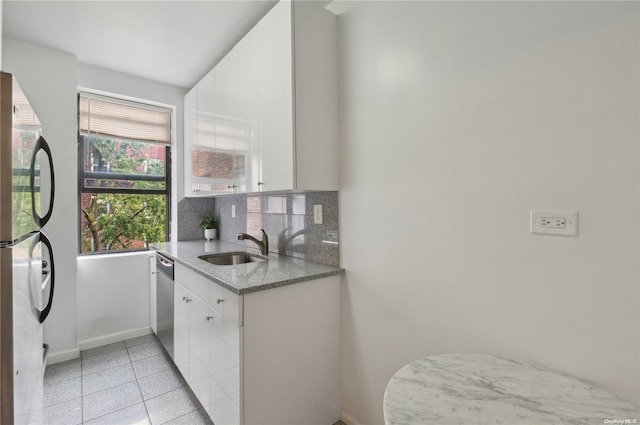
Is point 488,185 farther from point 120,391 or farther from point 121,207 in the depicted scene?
point 121,207

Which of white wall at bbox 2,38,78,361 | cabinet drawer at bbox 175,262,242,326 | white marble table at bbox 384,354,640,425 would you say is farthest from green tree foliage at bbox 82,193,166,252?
white marble table at bbox 384,354,640,425

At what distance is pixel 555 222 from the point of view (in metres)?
1.00

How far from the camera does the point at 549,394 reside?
0.88 m

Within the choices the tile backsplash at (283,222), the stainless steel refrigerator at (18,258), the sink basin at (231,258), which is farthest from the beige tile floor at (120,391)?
the tile backsplash at (283,222)

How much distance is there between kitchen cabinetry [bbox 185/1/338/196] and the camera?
162 centimetres

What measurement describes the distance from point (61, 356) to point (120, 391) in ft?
2.84

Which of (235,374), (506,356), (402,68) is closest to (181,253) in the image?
Answer: (235,374)

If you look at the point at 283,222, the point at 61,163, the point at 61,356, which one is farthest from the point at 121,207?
the point at 283,222

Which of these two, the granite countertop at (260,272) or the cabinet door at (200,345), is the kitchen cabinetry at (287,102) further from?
the cabinet door at (200,345)

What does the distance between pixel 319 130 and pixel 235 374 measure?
1.37 m

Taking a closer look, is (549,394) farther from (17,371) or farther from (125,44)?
(125,44)

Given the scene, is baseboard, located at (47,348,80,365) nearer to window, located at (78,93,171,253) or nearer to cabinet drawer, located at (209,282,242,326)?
window, located at (78,93,171,253)

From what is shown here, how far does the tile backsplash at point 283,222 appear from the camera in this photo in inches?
74.6

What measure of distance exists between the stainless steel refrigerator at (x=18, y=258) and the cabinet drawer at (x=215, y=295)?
73 centimetres
